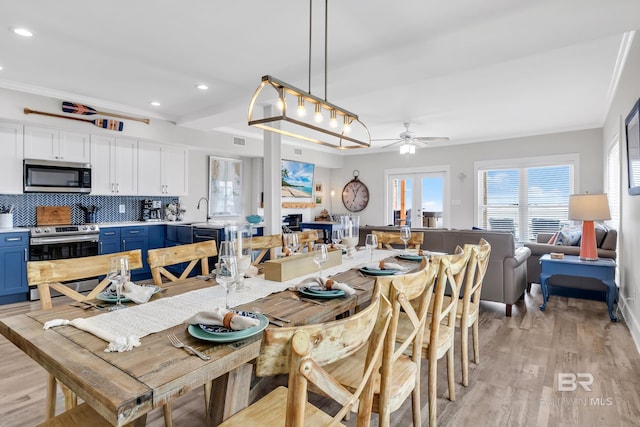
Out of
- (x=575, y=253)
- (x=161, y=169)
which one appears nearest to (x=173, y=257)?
(x=161, y=169)

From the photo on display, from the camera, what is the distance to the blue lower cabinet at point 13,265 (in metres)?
4.05

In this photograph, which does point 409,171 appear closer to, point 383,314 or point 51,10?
point 51,10

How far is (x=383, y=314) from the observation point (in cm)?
110

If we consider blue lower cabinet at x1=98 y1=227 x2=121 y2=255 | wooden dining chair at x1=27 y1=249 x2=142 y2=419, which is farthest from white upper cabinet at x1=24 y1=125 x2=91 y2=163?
wooden dining chair at x1=27 y1=249 x2=142 y2=419

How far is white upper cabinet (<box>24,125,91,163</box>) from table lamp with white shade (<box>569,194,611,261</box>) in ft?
20.1

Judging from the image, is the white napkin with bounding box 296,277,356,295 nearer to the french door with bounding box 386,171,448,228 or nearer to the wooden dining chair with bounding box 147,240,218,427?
the wooden dining chair with bounding box 147,240,218,427

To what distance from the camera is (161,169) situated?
5.75 metres

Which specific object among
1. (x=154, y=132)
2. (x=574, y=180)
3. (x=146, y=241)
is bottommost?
(x=146, y=241)

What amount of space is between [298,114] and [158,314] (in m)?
1.50

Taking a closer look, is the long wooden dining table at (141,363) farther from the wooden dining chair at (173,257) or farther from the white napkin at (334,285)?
the wooden dining chair at (173,257)

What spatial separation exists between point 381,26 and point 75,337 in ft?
9.08

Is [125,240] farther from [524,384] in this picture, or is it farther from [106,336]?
[524,384]

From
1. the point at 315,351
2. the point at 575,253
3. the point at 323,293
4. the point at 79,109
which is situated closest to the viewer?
the point at 315,351

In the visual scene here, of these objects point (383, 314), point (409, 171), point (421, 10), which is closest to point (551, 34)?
point (421, 10)
